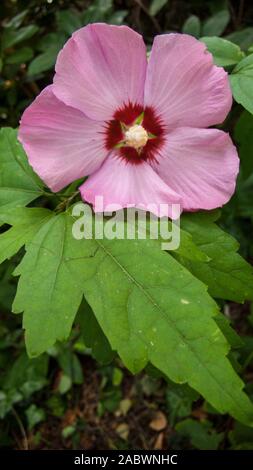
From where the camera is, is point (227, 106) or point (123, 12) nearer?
point (227, 106)

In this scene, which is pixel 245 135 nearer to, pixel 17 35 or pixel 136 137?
pixel 136 137

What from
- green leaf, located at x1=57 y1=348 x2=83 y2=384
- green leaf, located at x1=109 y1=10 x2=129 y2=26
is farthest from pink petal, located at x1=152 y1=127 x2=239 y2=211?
green leaf, located at x1=57 y1=348 x2=83 y2=384

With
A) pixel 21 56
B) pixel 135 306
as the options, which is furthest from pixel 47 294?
pixel 21 56

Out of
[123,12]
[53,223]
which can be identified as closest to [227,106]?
[53,223]

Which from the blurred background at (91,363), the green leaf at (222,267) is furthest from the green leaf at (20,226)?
the blurred background at (91,363)

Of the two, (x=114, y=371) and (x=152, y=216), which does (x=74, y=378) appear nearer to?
(x=114, y=371)
